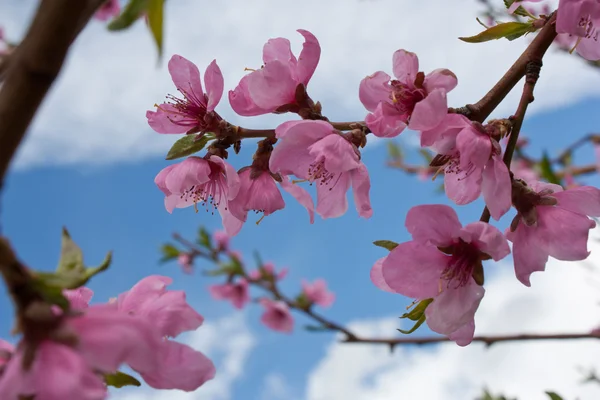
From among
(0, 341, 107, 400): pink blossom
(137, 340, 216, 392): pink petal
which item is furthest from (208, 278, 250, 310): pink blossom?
(0, 341, 107, 400): pink blossom

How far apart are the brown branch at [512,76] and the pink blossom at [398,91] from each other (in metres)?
0.07

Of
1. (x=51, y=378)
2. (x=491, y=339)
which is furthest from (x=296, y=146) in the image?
(x=491, y=339)

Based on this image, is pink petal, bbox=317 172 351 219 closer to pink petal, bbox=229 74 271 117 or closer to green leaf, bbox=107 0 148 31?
pink petal, bbox=229 74 271 117

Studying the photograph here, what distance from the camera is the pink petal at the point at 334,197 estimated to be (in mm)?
1118

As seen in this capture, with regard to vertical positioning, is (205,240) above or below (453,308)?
below

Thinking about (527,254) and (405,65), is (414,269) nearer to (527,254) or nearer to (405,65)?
(527,254)

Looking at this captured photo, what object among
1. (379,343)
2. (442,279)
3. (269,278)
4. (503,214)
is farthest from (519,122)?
(269,278)

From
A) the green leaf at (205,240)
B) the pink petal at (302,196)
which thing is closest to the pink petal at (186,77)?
the pink petal at (302,196)

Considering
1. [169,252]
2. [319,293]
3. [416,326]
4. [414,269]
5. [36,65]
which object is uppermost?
[36,65]

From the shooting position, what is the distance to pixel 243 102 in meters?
1.09

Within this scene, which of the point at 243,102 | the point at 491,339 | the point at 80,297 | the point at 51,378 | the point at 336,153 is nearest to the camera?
the point at 51,378

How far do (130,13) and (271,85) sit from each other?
0.44 m

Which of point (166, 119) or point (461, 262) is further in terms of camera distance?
point (166, 119)

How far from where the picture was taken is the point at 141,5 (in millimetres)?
620
